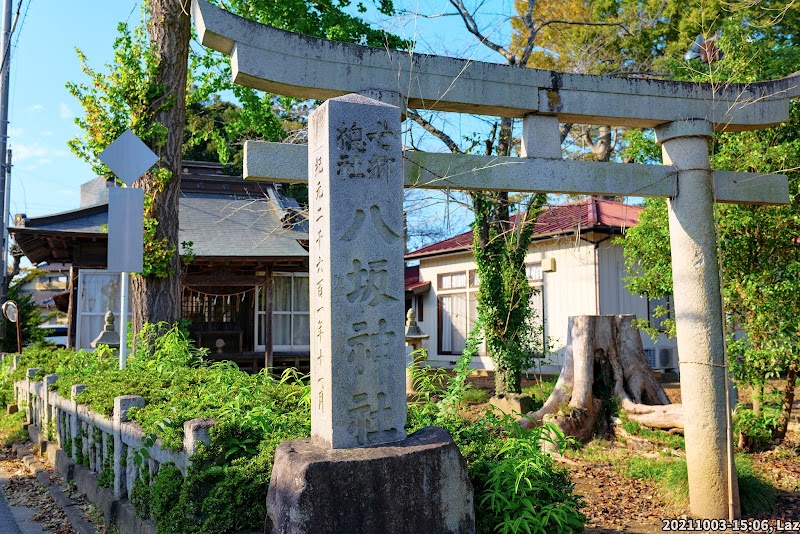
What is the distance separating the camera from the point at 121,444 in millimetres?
5449

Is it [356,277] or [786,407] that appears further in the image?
[786,407]

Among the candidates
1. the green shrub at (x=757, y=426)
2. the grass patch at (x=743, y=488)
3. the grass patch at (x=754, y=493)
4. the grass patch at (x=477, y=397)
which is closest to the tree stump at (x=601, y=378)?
the green shrub at (x=757, y=426)

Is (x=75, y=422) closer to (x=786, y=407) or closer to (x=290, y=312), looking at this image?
(x=786, y=407)

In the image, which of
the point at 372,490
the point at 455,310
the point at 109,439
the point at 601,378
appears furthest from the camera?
the point at 455,310

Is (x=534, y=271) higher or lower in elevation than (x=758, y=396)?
higher

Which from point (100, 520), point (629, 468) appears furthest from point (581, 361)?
point (100, 520)

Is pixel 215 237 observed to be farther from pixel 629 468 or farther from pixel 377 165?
pixel 377 165

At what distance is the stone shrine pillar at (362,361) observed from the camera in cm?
356

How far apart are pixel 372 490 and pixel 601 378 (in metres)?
7.28

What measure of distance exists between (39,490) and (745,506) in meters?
7.34

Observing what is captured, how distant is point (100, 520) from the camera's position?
5.68m

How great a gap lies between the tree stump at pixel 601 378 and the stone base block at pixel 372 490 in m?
5.82

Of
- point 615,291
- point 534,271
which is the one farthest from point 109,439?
point 534,271

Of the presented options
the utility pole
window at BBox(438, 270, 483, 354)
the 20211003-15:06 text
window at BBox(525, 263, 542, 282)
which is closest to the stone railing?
the 20211003-15:06 text
